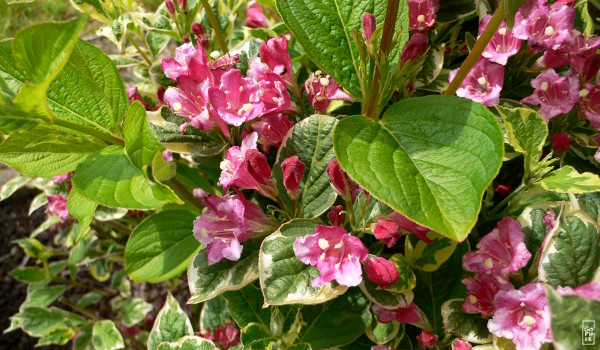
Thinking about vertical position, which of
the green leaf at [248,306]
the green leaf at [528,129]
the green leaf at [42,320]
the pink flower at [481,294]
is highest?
the green leaf at [528,129]

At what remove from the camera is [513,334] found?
0.91 m

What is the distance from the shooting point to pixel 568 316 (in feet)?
2.16

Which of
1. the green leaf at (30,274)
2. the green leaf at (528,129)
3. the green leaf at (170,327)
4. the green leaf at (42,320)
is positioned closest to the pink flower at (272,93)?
the green leaf at (528,129)

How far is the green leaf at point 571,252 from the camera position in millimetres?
896

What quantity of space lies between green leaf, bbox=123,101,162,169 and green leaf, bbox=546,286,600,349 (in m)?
0.70

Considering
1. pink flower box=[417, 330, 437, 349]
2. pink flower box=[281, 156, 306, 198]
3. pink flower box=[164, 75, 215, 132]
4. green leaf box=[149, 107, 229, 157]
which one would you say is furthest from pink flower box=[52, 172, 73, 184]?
pink flower box=[417, 330, 437, 349]

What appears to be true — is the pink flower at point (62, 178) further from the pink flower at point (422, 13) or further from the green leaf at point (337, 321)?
the pink flower at point (422, 13)

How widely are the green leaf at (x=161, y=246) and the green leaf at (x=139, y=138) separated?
1.03ft

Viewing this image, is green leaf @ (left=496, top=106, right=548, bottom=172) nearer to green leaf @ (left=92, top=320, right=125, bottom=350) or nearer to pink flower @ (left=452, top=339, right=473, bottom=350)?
pink flower @ (left=452, top=339, right=473, bottom=350)

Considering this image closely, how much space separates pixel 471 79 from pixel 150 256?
863 mm

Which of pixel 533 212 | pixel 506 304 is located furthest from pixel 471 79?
pixel 506 304

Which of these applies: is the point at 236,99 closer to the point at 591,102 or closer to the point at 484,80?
the point at 484,80

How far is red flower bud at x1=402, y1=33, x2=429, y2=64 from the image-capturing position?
976 mm

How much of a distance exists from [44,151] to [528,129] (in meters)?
0.92
